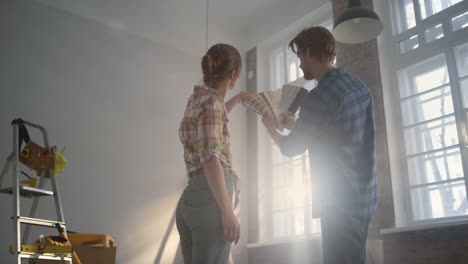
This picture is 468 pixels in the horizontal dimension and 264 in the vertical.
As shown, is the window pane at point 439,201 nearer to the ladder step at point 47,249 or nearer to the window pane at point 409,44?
the window pane at point 409,44

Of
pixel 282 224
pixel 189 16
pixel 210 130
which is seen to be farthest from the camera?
pixel 189 16

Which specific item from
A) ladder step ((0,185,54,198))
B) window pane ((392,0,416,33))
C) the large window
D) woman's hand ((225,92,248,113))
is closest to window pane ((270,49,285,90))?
window pane ((392,0,416,33))

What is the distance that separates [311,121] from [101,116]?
3593mm

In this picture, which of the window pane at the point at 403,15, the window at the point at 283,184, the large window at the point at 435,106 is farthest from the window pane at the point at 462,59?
the window at the point at 283,184

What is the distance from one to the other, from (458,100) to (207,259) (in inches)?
124

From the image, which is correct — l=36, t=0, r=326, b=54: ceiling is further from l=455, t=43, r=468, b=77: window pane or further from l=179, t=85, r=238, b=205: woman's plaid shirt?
l=179, t=85, r=238, b=205: woman's plaid shirt

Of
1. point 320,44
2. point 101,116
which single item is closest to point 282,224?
point 101,116

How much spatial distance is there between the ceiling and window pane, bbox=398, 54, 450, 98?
1.56m

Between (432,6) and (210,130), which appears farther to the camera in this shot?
(432,6)

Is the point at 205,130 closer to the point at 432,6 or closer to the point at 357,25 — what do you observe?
the point at 357,25

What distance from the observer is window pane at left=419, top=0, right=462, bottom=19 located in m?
3.94

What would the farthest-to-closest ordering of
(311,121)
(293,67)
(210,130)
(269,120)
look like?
(293,67) → (269,120) → (311,121) → (210,130)

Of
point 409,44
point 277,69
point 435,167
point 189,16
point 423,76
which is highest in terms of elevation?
point 189,16

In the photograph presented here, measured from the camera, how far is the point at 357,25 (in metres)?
3.02
